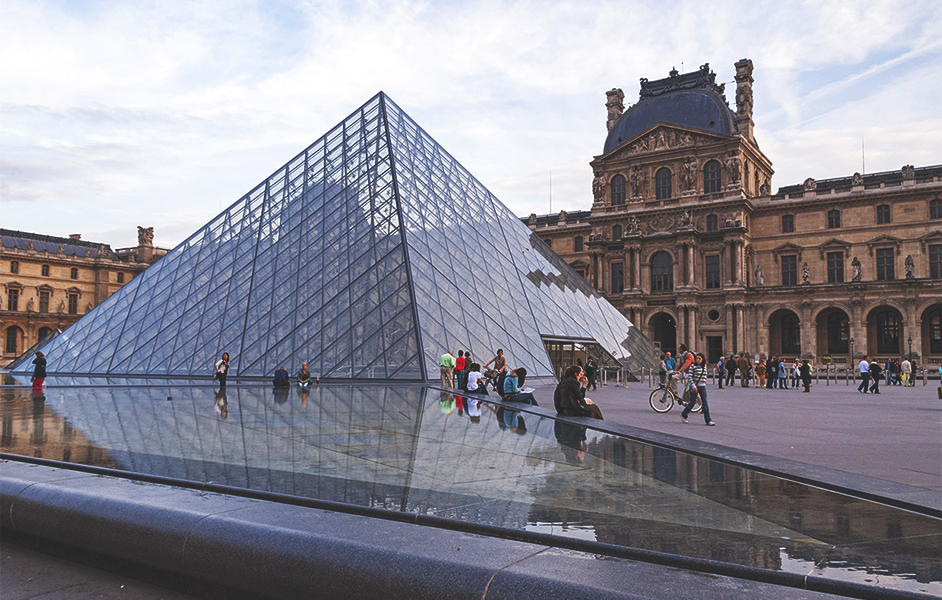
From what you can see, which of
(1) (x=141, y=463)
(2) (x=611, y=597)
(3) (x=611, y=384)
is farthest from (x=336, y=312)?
(2) (x=611, y=597)

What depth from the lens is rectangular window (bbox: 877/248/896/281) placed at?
4766cm

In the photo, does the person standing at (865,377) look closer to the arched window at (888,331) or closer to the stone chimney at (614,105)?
the arched window at (888,331)

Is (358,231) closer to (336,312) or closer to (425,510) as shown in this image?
(336,312)

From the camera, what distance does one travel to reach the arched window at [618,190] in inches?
2189

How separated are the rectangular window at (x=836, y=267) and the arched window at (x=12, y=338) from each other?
6936cm

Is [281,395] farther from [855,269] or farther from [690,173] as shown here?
[855,269]

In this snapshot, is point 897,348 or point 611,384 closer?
point 611,384

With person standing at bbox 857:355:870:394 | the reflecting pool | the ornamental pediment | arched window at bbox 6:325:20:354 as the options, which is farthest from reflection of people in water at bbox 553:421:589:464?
arched window at bbox 6:325:20:354

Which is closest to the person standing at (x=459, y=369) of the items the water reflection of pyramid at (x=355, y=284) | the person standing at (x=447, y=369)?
the person standing at (x=447, y=369)

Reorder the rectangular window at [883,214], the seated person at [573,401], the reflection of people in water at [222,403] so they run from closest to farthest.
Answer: the seated person at [573,401] < the reflection of people in water at [222,403] < the rectangular window at [883,214]

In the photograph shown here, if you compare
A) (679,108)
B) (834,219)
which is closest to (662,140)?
(679,108)

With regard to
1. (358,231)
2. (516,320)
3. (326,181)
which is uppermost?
(326,181)

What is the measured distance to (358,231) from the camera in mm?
21812

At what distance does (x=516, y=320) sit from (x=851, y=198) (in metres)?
39.2
